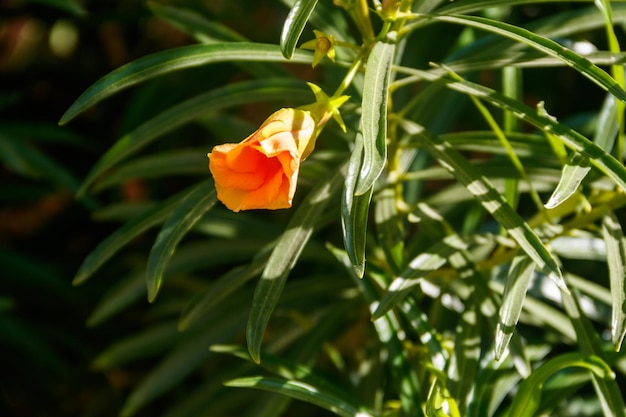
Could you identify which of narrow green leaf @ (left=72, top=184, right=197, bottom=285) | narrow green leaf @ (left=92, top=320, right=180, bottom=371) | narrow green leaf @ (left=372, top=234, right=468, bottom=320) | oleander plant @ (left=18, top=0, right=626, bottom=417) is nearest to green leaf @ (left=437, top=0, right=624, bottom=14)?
oleander plant @ (left=18, top=0, right=626, bottom=417)

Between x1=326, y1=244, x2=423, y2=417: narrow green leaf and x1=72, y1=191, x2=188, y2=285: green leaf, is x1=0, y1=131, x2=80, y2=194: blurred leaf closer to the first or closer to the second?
x1=72, y1=191, x2=188, y2=285: green leaf

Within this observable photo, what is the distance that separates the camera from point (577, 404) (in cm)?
116

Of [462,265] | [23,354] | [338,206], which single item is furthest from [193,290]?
[462,265]

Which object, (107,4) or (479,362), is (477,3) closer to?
(479,362)

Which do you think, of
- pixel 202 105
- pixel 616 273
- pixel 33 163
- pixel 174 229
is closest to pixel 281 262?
pixel 174 229

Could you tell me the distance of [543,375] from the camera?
741 millimetres

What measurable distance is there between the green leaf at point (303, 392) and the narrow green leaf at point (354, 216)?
0.58 ft

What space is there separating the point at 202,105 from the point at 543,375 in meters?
0.43

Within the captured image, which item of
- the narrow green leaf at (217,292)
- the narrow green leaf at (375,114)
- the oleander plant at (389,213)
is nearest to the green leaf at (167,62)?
the oleander plant at (389,213)

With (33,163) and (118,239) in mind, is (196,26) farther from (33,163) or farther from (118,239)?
(33,163)

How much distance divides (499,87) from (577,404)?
45 centimetres

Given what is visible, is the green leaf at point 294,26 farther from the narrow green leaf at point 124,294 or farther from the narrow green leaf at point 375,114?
the narrow green leaf at point 124,294

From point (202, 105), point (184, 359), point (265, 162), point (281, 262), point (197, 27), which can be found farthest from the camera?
point (184, 359)

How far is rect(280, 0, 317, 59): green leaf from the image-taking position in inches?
26.3
